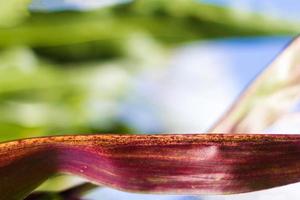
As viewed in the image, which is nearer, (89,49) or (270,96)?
(270,96)

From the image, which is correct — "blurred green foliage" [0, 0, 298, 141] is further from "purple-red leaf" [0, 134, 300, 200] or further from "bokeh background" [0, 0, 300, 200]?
"purple-red leaf" [0, 134, 300, 200]

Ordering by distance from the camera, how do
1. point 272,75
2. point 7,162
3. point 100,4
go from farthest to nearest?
point 100,4, point 272,75, point 7,162

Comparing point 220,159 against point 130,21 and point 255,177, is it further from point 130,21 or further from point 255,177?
point 130,21

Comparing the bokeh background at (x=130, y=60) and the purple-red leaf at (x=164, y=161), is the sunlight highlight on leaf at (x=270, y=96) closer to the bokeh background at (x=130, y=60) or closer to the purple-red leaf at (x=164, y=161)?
the bokeh background at (x=130, y=60)

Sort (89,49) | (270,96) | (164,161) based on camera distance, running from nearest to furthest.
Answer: (164,161), (270,96), (89,49)

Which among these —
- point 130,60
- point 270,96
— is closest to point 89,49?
point 130,60

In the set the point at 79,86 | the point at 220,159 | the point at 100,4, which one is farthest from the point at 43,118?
the point at 220,159

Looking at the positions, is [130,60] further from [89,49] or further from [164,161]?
[164,161]
